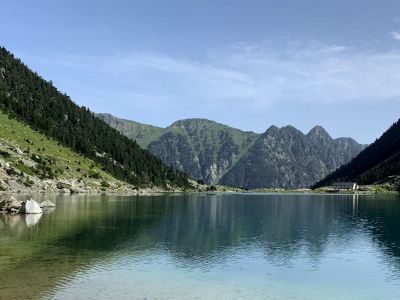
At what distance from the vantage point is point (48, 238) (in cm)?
7269

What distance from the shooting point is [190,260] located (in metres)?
60.2

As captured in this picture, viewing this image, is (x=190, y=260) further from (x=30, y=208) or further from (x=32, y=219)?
(x=30, y=208)

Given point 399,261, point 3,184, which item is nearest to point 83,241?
point 399,261

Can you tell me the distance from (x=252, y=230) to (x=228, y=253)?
3136 centimetres

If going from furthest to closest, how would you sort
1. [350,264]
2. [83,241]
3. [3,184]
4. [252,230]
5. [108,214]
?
[3,184]
[108,214]
[252,230]
[83,241]
[350,264]

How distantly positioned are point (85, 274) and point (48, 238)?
27041 millimetres

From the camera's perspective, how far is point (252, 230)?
97.1 meters

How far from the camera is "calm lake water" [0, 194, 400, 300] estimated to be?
1721 inches

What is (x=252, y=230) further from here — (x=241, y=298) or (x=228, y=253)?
(x=241, y=298)

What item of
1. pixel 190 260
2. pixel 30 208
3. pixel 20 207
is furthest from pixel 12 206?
pixel 190 260

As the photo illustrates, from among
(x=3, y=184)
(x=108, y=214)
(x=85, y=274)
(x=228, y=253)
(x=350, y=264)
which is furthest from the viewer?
(x=3, y=184)

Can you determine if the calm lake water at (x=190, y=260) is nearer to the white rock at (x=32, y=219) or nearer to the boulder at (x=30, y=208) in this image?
the white rock at (x=32, y=219)

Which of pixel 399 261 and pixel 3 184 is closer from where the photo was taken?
pixel 399 261

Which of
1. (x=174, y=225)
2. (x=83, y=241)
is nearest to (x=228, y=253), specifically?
(x=83, y=241)
